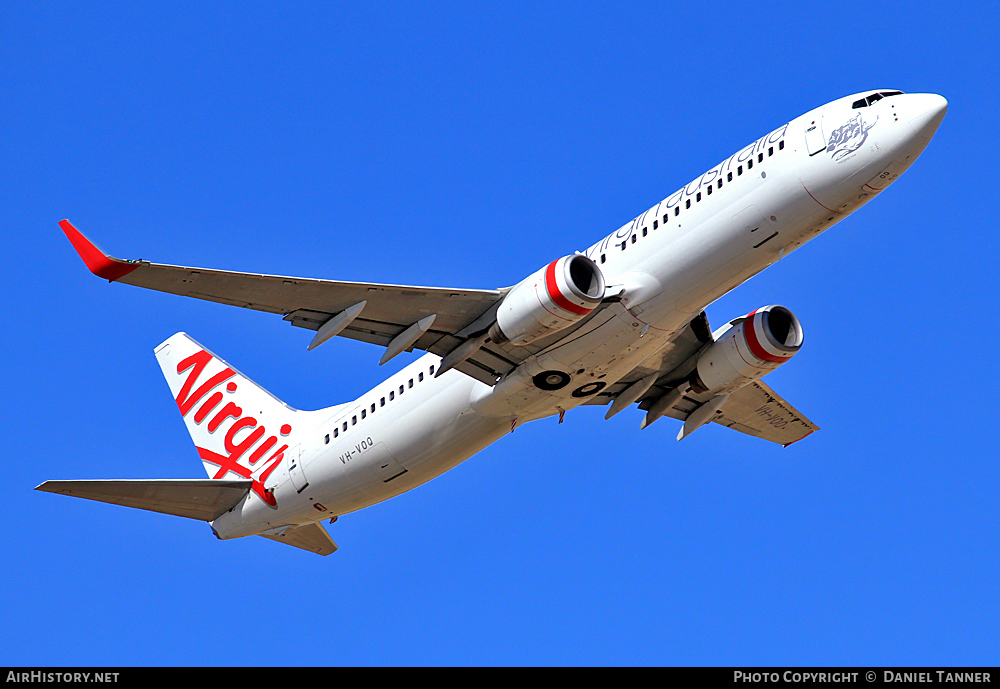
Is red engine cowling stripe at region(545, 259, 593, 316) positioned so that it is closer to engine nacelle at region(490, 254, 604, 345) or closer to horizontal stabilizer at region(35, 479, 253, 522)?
engine nacelle at region(490, 254, 604, 345)

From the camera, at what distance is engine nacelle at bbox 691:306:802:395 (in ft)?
105

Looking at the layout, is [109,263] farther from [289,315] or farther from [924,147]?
[924,147]

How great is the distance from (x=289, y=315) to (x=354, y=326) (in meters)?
1.91

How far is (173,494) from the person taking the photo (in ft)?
112

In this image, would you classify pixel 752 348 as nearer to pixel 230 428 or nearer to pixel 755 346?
pixel 755 346

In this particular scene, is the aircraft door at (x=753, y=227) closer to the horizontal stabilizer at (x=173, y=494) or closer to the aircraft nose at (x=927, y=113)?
the aircraft nose at (x=927, y=113)

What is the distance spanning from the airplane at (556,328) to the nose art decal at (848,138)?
0.11 feet

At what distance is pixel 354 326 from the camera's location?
97.0 ft

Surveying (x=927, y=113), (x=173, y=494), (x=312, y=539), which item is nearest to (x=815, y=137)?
(x=927, y=113)

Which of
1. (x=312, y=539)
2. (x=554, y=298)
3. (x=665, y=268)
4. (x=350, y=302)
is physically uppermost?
(x=665, y=268)

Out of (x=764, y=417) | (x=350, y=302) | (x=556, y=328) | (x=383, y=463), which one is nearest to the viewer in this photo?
(x=556, y=328)

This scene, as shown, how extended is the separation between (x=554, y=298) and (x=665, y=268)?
3124mm

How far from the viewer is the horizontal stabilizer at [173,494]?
31359 millimetres

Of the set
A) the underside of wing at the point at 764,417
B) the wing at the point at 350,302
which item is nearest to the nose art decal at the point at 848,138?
the wing at the point at 350,302
